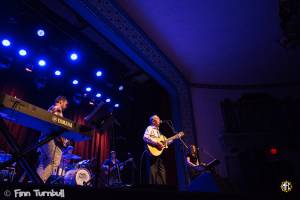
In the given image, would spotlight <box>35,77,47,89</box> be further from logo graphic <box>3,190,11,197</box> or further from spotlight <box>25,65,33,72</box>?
logo graphic <box>3,190,11,197</box>

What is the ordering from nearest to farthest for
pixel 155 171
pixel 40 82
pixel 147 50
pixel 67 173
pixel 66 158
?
pixel 155 171 < pixel 67 173 < pixel 66 158 < pixel 147 50 < pixel 40 82

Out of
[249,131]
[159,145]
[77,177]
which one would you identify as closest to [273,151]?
[249,131]

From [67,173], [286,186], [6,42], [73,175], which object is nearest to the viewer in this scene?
[73,175]

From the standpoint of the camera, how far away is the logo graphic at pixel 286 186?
606cm

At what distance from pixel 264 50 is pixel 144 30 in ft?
12.6

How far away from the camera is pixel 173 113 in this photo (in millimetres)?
7273

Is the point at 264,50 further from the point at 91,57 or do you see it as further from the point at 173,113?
the point at 91,57

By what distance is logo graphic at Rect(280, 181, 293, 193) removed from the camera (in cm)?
606

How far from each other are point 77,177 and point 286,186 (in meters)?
4.94

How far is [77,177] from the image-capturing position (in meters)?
5.22

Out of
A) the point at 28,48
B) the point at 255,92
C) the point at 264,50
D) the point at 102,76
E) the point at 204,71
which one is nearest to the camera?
the point at 28,48

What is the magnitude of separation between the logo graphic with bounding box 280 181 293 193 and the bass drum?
4.61 meters

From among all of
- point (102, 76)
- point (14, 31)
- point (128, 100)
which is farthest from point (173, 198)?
point (128, 100)

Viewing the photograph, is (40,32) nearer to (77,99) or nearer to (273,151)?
(77,99)
